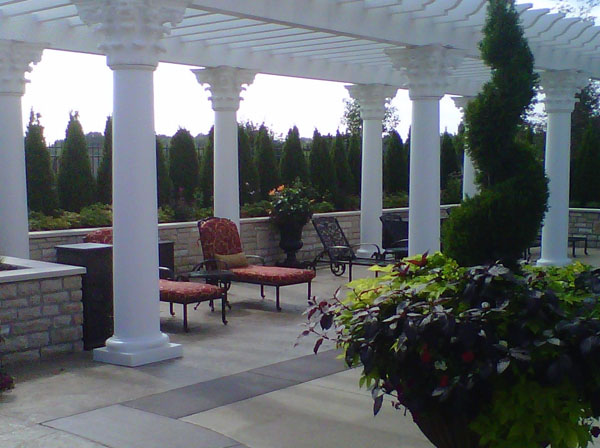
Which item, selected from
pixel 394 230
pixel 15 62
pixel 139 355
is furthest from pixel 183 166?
pixel 139 355

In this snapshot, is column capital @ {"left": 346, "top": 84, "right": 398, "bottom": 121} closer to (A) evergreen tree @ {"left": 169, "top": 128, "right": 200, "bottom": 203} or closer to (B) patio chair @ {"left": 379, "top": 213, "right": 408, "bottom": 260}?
(B) patio chair @ {"left": 379, "top": 213, "right": 408, "bottom": 260}

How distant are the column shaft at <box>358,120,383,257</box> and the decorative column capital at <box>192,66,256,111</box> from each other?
3.47 meters

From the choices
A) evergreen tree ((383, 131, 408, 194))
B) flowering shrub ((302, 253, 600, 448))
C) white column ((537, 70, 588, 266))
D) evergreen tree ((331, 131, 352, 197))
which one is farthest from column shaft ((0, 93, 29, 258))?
evergreen tree ((383, 131, 408, 194))

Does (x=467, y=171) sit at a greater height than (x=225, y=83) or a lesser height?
lesser

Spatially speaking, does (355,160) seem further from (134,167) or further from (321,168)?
(134,167)

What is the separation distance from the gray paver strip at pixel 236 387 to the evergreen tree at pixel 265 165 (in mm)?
10705

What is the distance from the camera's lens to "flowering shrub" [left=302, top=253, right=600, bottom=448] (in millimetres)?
3494

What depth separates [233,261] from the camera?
35.4ft

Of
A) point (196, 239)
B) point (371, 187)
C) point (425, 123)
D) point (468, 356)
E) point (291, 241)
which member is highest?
point (425, 123)

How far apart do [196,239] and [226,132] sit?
1931mm

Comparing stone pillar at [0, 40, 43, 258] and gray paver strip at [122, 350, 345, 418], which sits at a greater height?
stone pillar at [0, 40, 43, 258]

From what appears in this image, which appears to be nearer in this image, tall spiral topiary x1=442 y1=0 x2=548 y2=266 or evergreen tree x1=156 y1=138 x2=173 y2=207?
tall spiral topiary x1=442 y1=0 x2=548 y2=266

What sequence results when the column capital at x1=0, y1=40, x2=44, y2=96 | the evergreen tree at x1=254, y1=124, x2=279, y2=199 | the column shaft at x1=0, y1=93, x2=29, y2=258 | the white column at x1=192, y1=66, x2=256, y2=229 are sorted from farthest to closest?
the evergreen tree at x1=254, y1=124, x2=279, y2=199 → the white column at x1=192, y1=66, x2=256, y2=229 → the column shaft at x1=0, y1=93, x2=29, y2=258 → the column capital at x1=0, y1=40, x2=44, y2=96

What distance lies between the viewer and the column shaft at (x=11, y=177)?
986 cm
